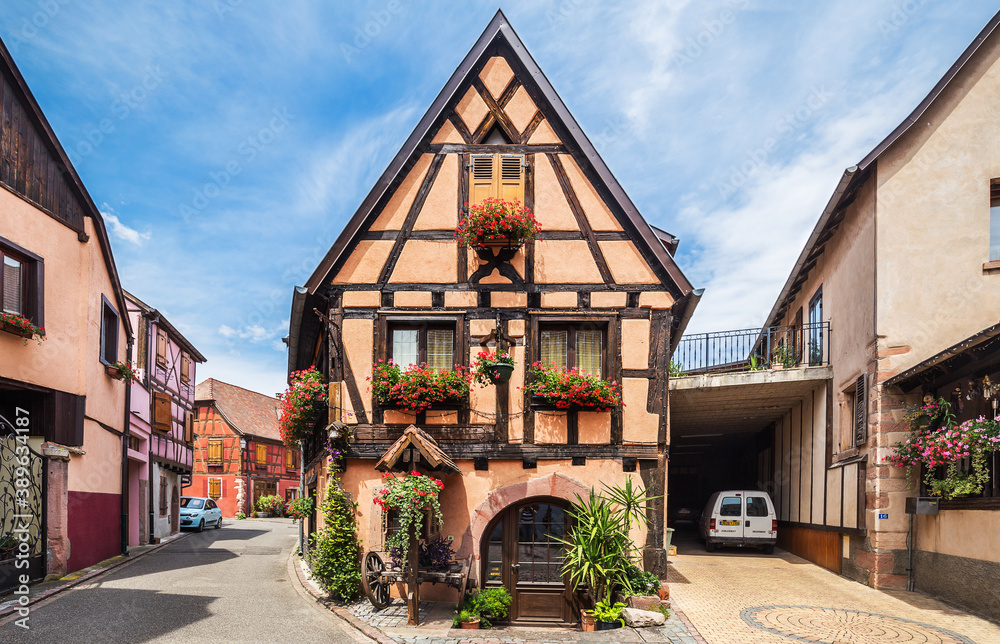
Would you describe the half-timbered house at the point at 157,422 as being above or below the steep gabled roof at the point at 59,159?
below

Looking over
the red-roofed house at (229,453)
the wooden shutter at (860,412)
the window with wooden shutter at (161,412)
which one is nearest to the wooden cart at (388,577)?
the wooden shutter at (860,412)

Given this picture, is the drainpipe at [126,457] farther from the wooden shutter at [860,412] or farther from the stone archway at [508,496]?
the wooden shutter at [860,412]

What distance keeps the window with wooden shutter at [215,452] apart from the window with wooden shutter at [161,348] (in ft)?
54.8

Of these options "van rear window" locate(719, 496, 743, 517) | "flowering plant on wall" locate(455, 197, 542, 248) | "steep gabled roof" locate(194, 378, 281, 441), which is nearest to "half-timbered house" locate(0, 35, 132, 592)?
"flowering plant on wall" locate(455, 197, 542, 248)

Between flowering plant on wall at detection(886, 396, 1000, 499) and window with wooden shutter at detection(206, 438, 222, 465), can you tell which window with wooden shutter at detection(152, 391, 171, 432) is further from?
flowering plant on wall at detection(886, 396, 1000, 499)

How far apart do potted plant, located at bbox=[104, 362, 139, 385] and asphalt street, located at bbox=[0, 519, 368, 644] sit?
158 inches

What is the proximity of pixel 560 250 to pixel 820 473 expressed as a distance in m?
8.74

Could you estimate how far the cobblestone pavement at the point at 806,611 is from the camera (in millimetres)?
9211

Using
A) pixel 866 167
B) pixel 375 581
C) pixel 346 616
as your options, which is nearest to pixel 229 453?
pixel 375 581

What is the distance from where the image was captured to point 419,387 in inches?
428

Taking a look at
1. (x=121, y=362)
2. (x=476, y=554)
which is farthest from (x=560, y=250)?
(x=121, y=362)

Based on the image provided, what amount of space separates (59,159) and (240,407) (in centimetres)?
2989

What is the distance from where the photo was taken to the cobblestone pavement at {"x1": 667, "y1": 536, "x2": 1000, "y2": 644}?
30.2 ft

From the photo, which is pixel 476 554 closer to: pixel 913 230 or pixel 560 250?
pixel 560 250
